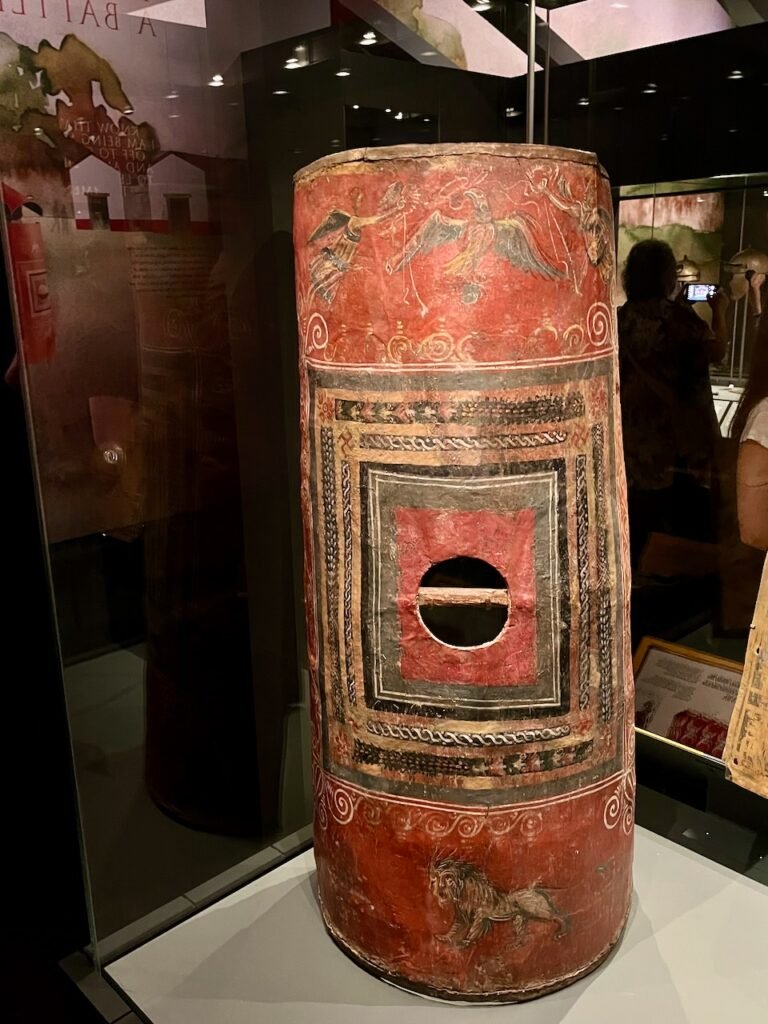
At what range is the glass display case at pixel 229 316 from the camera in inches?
74.8

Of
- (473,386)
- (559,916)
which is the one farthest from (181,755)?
(473,386)

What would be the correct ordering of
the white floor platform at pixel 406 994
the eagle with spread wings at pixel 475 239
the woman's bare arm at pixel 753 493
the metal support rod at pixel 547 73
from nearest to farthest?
the eagle with spread wings at pixel 475 239 → the white floor platform at pixel 406 994 → the metal support rod at pixel 547 73 → the woman's bare arm at pixel 753 493

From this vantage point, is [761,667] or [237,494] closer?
[761,667]

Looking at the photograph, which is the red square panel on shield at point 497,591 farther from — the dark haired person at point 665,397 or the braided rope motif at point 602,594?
the dark haired person at point 665,397

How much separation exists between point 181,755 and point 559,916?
1.00m

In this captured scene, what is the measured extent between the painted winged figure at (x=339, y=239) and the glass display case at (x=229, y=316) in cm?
52

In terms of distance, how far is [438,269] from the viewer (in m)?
1.56

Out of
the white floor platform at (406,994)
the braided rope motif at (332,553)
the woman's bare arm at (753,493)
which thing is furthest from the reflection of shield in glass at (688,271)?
the white floor platform at (406,994)

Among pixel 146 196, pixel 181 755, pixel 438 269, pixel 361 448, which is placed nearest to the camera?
pixel 438 269

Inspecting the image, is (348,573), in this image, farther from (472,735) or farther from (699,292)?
(699,292)

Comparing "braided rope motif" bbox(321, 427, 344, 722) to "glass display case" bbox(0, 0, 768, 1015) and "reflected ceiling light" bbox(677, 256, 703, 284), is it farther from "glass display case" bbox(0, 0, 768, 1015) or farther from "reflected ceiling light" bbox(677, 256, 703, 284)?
"reflected ceiling light" bbox(677, 256, 703, 284)

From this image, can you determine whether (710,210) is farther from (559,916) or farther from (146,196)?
(559,916)

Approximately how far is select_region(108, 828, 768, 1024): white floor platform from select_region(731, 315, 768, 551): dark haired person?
0.84 m

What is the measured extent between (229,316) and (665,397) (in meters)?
1.11
